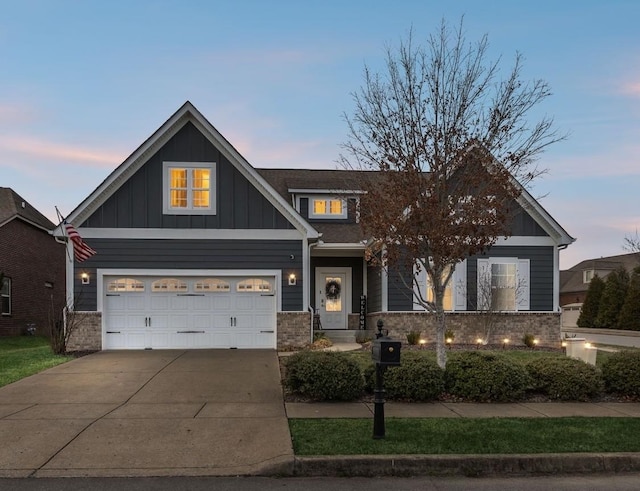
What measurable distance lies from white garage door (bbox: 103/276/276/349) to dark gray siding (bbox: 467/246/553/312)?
7.01m

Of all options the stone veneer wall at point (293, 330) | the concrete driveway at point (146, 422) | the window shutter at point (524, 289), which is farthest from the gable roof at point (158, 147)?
the window shutter at point (524, 289)

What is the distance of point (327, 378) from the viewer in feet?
31.4

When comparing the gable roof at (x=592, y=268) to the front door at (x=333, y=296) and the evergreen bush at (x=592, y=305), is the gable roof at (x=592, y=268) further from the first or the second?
the front door at (x=333, y=296)

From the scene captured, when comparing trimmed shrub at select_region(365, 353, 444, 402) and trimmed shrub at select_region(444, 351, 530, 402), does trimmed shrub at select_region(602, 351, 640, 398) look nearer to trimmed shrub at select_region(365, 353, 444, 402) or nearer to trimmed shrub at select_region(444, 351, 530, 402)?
trimmed shrub at select_region(444, 351, 530, 402)

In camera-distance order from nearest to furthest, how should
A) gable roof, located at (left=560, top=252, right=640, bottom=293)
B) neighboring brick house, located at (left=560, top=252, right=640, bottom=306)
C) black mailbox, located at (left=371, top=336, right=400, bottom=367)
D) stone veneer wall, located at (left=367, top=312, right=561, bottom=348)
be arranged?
black mailbox, located at (left=371, top=336, right=400, bottom=367)
stone veneer wall, located at (left=367, top=312, right=561, bottom=348)
gable roof, located at (left=560, top=252, right=640, bottom=293)
neighboring brick house, located at (left=560, top=252, right=640, bottom=306)

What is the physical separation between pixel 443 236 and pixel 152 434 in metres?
5.91

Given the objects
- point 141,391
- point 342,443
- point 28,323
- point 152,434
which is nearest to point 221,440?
point 152,434

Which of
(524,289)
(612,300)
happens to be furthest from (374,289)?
(612,300)

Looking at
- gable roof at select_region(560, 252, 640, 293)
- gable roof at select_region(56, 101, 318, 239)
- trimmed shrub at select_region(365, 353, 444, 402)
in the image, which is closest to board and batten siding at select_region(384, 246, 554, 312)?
gable roof at select_region(56, 101, 318, 239)

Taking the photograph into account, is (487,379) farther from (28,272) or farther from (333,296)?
(28,272)

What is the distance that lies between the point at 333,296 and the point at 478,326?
535 cm

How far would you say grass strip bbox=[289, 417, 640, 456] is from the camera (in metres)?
6.80

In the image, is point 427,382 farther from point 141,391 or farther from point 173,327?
A: point 173,327

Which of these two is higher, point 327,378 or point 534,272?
point 534,272
